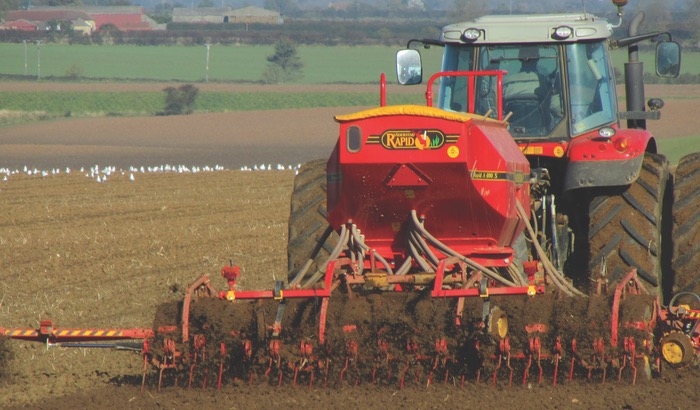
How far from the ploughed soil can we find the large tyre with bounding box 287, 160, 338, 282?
90cm

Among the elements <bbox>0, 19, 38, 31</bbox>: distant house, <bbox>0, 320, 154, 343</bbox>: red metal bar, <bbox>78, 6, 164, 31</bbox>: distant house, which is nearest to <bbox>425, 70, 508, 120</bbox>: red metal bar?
<bbox>0, 320, 154, 343</bbox>: red metal bar

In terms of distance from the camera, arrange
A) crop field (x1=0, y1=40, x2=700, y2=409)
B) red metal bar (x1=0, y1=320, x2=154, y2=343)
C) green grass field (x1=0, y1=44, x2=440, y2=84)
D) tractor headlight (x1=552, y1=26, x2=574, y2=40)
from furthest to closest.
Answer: green grass field (x1=0, y1=44, x2=440, y2=84)
tractor headlight (x1=552, y1=26, x2=574, y2=40)
red metal bar (x1=0, y1=320, x2=154, y2=343)
crop field (x1=0, y1=40, x2=700, y2=409)

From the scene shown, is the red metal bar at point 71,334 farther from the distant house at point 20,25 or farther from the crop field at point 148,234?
the distant house at point 20,25

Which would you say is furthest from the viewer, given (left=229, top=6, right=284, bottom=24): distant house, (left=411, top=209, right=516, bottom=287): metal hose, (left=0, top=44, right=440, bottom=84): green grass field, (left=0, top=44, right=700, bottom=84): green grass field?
(left=229, top=6, right=284, bottom=24): distant house

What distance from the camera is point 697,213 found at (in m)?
7.29

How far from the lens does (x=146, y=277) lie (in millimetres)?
11109

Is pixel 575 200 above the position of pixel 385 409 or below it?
above

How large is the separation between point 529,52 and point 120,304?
406cm

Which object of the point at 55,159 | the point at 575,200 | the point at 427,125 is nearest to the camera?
the point at 427,125

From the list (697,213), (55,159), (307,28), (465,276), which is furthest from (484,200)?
(307,28)

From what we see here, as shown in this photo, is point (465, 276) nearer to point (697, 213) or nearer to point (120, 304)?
point (697, 213)

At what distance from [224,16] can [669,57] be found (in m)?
91.0

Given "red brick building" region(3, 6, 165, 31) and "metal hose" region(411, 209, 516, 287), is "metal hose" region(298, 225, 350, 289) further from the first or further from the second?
"red brick building" region(3, 6, 165, 31)

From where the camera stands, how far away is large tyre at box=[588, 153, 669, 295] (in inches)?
280
